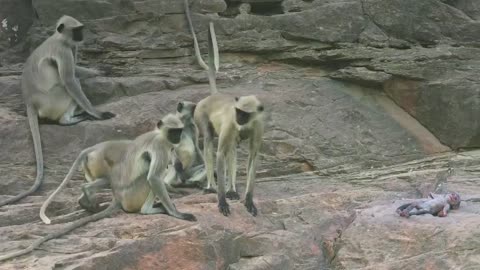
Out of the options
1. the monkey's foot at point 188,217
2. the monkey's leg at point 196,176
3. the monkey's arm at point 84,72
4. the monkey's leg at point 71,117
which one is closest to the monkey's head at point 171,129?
→ the monkey's foot at point 188,217

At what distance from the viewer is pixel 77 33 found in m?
7.47

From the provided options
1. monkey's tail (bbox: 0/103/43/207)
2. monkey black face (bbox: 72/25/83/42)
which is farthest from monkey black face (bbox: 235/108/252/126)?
monkey black face (bbox: 72/25/83/42)

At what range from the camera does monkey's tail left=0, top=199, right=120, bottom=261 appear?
4539 millimetres

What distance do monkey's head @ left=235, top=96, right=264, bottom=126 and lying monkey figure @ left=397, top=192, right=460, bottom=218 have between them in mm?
1227

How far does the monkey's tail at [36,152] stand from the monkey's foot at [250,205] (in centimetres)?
176

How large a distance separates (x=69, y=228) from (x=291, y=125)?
2.90 metres

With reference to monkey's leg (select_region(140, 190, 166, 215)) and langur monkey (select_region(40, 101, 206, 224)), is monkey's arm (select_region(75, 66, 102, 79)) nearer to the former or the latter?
langur monkey (select_region(40, 101, 206, 224))

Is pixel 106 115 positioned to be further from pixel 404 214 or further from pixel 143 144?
pixel 404 214

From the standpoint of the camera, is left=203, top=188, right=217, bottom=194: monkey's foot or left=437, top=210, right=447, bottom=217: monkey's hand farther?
left=203, top=188, right=217, bottom=194: monkey's foot

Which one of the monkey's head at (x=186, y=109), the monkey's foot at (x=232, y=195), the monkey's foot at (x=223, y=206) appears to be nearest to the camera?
the monkey's foot at (x=223, y=206)

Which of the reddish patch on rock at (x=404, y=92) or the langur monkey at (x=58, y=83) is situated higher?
the langur monkey at (x=58, y=83)

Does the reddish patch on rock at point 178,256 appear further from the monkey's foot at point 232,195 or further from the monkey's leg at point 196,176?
the monkey's leg at point 196,176

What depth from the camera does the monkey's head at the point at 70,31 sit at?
7453 millimetres

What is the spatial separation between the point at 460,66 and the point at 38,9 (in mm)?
4357
